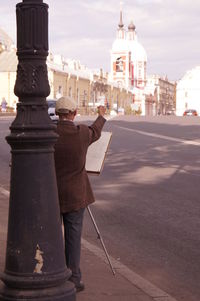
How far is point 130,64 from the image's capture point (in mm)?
169000

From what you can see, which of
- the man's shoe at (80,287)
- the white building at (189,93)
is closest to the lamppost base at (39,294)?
the man's shoe at (80,287)

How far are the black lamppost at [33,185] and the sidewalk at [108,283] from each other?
1.11 m

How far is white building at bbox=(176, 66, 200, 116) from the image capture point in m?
166

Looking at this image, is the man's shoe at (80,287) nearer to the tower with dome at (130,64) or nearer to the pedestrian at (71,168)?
the pedestrian at (71,168)

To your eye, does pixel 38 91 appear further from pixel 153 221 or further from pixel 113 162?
pixel 113 162

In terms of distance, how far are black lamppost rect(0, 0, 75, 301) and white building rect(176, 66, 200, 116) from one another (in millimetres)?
162090

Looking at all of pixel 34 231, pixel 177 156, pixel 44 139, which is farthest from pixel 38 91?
pixel 177 156

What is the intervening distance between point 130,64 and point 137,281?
164 m

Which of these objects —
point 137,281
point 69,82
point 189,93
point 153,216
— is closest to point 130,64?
point 189,93

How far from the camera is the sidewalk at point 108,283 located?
5.78m

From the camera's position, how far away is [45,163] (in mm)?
4652

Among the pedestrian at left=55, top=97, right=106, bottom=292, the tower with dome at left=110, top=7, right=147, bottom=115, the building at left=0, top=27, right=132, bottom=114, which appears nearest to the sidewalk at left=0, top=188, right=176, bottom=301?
the pedestrian at left=55, top=97, right=106, bottom=292

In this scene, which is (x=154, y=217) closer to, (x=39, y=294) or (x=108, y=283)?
(x=108, y=283)

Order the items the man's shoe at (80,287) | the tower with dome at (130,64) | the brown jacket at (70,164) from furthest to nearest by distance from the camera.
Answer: the tower with dome at (130,64), the man's shoe at (80,287), the brown jacket at (70,164)
